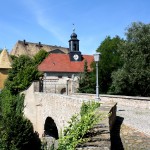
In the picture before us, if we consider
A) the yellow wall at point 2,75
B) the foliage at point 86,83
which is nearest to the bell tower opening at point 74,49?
the yellow wall at point 2,75

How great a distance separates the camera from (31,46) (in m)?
77.8

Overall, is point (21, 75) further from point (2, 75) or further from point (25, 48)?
point (25, 48)

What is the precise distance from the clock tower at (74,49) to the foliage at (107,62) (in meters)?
14.9

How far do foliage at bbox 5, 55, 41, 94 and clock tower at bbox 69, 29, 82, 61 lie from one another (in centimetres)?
2519

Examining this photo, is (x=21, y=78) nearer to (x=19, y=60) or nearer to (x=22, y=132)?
(x=19, y=60)

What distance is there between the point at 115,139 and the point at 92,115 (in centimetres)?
228

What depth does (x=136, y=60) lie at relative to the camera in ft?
84.7

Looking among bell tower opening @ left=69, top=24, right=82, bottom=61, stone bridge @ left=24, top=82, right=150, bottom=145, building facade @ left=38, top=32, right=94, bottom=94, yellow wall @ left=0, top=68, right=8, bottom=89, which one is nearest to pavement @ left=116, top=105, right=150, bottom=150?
stone bridge @ left=24, top=82, right=150, bottom=145

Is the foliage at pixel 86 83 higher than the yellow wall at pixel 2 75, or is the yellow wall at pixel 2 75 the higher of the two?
the yellow wall at pixel 2 75

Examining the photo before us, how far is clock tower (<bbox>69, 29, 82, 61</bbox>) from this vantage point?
182 feet

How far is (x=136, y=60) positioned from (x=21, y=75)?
10647mm

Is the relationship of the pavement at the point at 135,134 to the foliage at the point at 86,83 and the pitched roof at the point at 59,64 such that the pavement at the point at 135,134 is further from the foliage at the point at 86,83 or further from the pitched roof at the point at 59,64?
the pitched roof at the point at 59,64

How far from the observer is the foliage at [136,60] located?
25500mm

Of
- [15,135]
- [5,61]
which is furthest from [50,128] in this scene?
[5,61]
